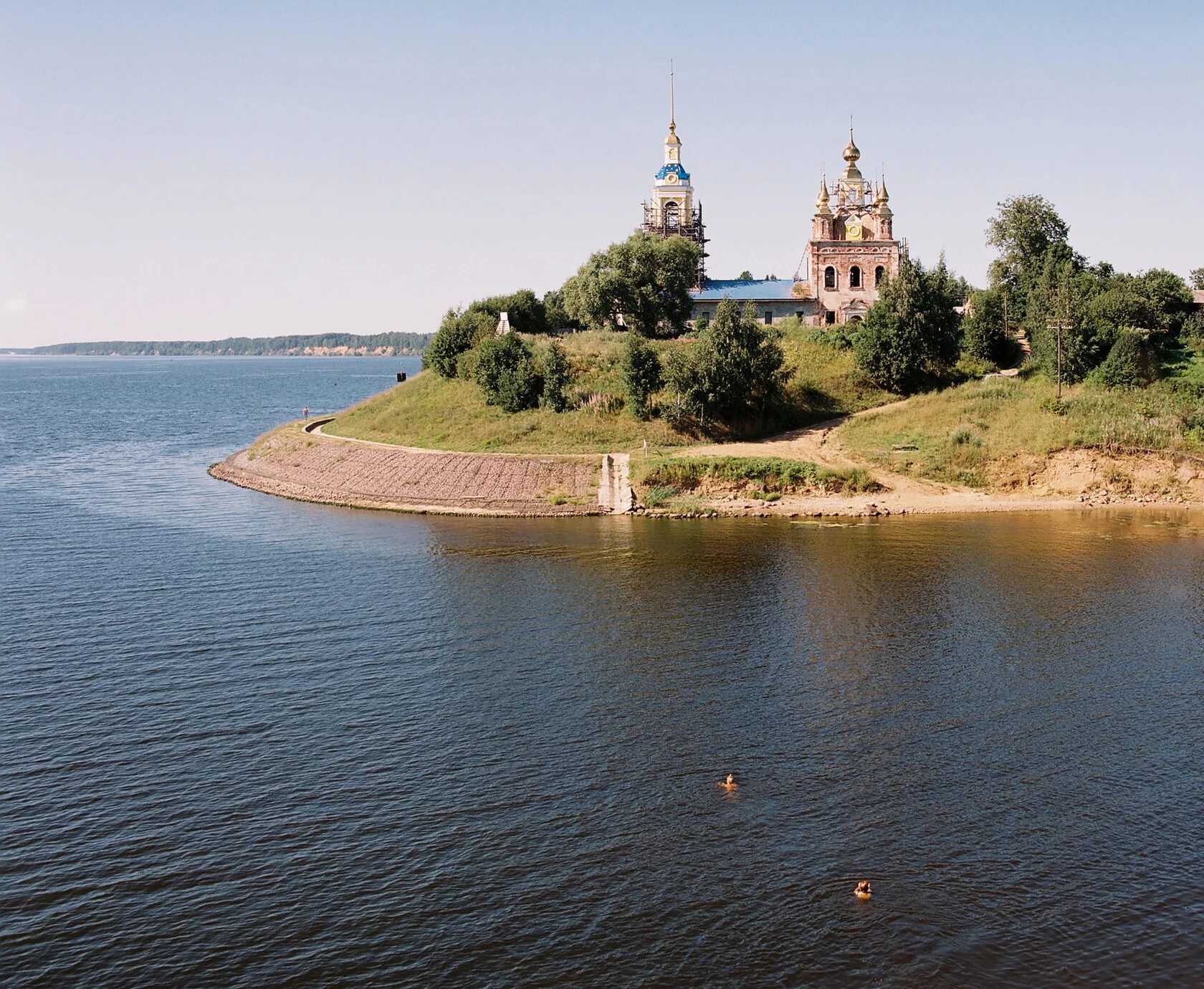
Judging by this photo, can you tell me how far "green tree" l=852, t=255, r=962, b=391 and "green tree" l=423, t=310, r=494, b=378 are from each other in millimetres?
32244

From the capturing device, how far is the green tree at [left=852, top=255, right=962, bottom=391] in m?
81.8

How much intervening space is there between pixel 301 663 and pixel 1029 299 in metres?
68.7

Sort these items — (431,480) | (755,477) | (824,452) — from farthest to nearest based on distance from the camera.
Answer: (824,452)
(431,480)
(755,477)

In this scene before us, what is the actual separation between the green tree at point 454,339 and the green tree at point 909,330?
3224cm

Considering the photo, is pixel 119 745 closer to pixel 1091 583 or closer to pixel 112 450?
pixel 1091 583

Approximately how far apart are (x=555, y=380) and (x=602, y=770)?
55.5 m

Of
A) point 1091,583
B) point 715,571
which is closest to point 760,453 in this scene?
point 715,571

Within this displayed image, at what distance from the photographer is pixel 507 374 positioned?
84.2 metres

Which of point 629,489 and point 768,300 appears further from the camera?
point 768,300

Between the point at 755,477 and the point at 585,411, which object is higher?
the point at 585,411

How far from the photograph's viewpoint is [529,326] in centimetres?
10281

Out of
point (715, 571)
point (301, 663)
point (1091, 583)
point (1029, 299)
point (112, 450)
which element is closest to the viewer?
point (301, 663)

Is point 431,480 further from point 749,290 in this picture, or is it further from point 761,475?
point 749,290

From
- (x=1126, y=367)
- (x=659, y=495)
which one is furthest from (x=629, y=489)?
(x=1126, y=367)
